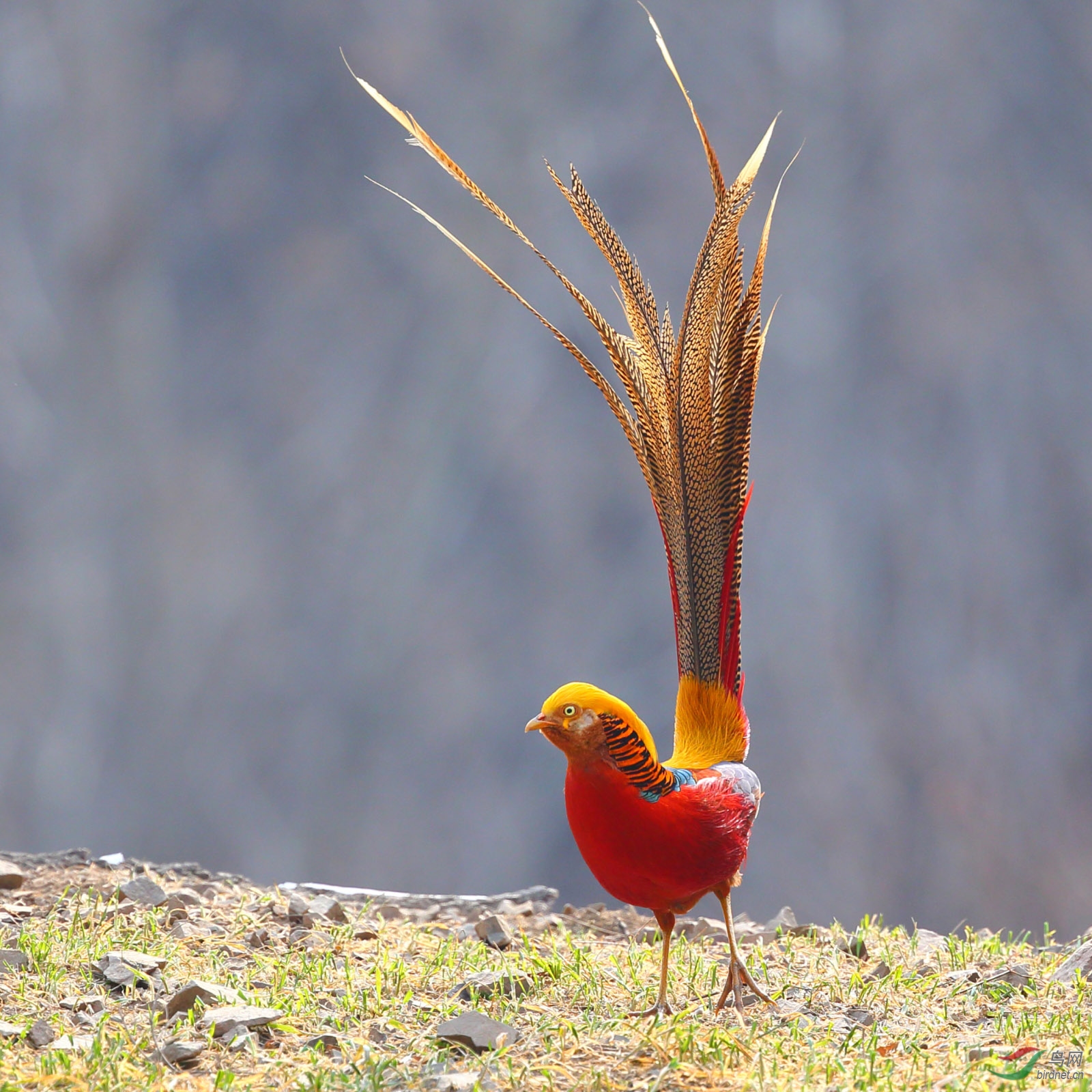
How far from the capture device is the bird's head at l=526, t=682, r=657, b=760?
7.77 feet

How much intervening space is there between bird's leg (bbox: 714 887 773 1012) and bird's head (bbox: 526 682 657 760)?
0.62 metres

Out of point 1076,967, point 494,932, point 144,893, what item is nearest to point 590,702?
point 494,932

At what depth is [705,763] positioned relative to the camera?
2840 mm

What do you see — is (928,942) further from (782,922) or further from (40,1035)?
(40,1035)

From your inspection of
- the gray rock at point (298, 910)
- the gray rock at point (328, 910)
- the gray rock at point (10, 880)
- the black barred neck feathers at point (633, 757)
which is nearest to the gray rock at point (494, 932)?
the gray rock at point (328, 910)

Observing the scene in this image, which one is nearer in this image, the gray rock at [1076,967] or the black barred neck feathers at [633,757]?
the black barred neck feathers at [633,757]

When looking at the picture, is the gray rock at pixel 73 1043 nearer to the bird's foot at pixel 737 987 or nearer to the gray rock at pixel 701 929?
the bird's foot at pixel 737 987

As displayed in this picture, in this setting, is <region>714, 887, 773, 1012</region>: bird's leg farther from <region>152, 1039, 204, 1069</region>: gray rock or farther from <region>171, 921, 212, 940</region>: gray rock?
<region>171, 921, 212, 940</region>: gray rock

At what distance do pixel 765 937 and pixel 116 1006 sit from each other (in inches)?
84.4

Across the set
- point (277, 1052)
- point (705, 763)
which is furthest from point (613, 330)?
point (277, 1052)

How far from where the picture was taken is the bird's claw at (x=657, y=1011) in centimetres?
254

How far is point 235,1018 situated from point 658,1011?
96cm

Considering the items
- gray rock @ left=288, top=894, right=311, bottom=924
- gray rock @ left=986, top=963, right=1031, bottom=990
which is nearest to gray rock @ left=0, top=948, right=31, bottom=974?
gray rock @ left=288, top=894, right=311, bottom=924

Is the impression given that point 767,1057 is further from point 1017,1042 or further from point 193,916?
point 193,916
